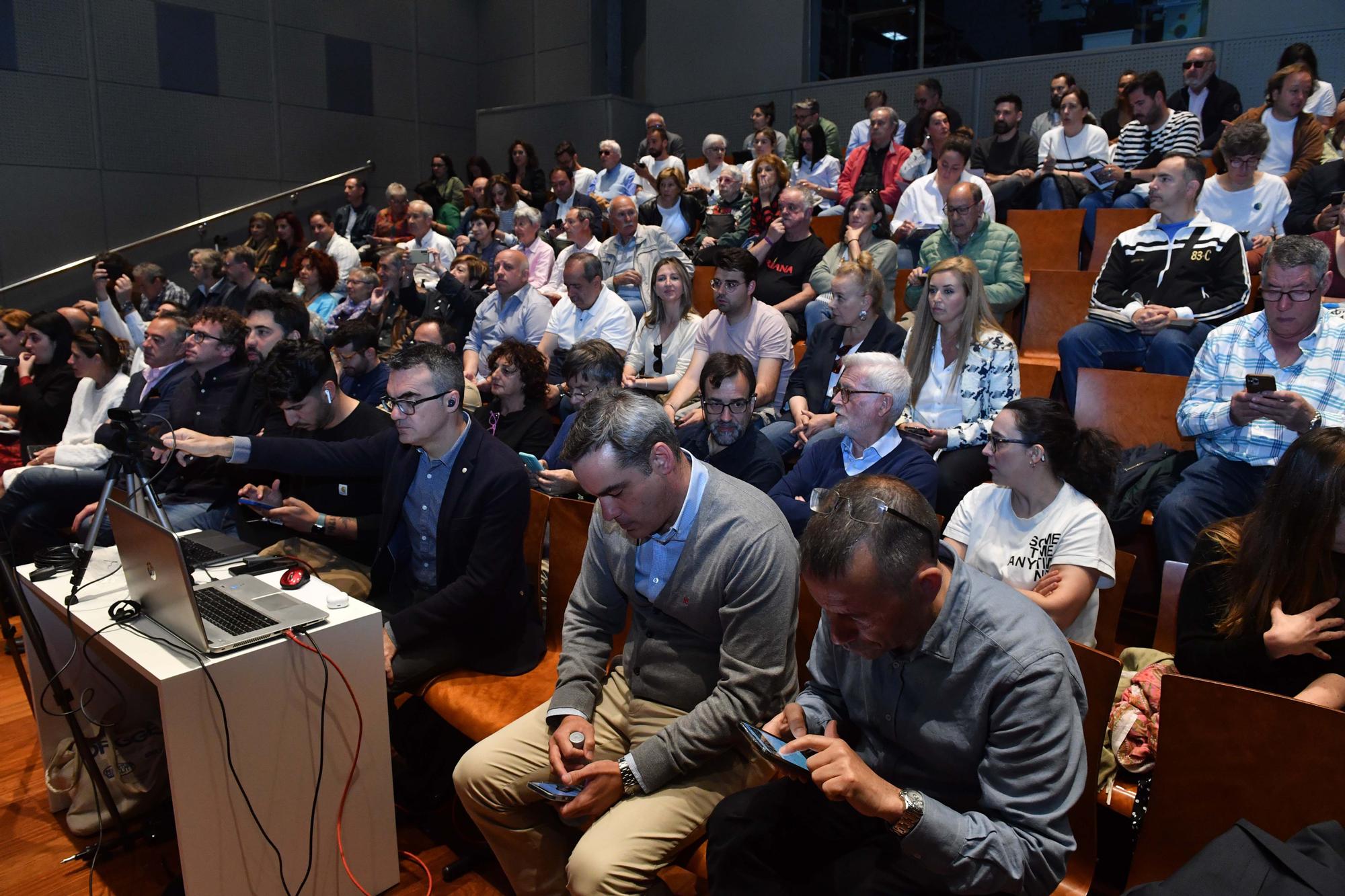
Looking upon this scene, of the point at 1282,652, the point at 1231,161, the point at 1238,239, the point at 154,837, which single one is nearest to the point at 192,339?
Answer: the point at 154,837

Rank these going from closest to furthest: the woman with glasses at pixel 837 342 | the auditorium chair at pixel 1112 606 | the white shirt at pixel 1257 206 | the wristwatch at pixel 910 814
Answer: the wristwatch at pixel 910 814, the auditorium chair at pixel 1112 606, the woman with glasses at pixel 837 342, the white shirt at pixel 1257 206

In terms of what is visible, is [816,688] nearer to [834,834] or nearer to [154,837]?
[834,834]

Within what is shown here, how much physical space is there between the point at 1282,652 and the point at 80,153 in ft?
33.3

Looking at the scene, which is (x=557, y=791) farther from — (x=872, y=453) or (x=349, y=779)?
(x=872, y=453)

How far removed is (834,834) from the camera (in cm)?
154

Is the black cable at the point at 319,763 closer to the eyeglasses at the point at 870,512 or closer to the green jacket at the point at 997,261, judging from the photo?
the eyeglasses at the point at 870,512

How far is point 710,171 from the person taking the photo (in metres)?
7.58

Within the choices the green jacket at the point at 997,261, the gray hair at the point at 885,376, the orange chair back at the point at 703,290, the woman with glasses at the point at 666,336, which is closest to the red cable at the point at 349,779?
the gray hair at the point at 885,376

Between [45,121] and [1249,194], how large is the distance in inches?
386

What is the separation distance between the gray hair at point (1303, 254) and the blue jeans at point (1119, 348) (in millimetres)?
867

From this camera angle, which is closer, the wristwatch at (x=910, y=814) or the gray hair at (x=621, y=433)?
the wristwatch at (x=910, y=814)

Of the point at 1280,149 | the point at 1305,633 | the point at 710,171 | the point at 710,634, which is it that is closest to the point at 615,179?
the point at 710,171

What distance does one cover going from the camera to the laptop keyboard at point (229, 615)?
192 centimetres

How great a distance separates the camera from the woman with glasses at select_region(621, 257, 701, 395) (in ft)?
14.5
